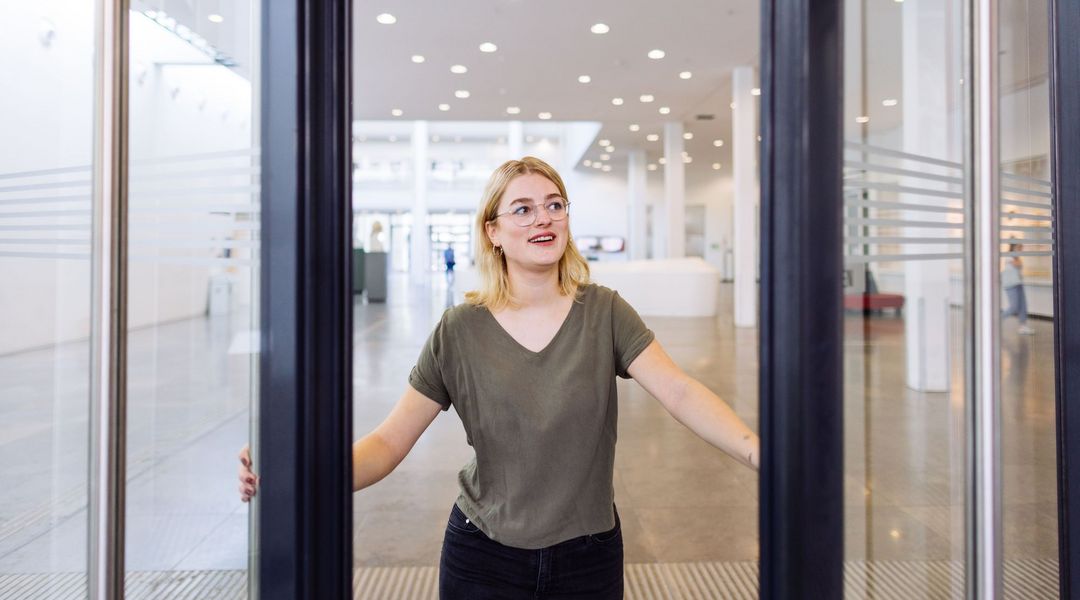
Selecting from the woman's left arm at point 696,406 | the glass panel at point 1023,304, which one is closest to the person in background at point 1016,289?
the glass panel at point 1023,304

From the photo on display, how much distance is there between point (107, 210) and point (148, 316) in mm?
252

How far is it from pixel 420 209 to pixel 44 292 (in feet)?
77.6

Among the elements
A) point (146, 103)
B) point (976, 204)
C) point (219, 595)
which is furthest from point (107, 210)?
point (976, 204)

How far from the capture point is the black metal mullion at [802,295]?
1.25 m

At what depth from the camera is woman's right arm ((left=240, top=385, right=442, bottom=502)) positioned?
1501 mm

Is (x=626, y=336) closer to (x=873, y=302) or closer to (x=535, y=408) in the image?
(x=535, y=408)

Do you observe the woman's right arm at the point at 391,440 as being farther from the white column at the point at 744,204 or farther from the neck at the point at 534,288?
the white column at the point at 744,204

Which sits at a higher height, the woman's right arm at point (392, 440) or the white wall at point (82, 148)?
the white wall at point (82, 148)

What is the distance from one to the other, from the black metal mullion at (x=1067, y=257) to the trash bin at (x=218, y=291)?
1.61m

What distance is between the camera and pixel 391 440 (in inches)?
60.7

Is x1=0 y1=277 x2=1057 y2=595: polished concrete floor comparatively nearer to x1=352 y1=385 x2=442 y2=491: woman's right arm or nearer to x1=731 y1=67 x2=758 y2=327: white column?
x1=352 y1=385 x2=442 y2=491: woman's right arm

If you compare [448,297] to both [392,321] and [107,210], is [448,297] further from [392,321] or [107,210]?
[107,210]

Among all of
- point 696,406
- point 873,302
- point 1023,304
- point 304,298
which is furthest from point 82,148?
point 1023,304

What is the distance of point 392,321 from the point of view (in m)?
11.5
